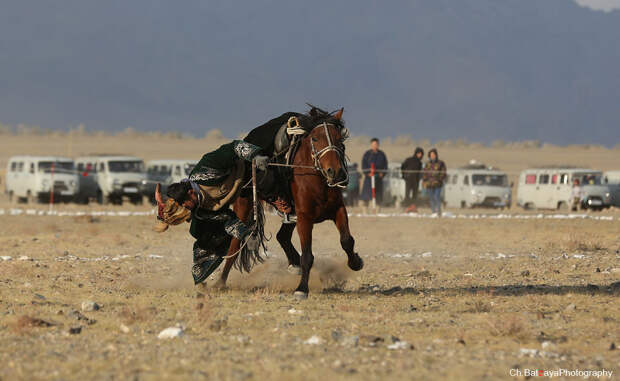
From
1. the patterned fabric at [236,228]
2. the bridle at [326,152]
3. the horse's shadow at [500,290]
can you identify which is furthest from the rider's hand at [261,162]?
the horse's shadow at [500,290]

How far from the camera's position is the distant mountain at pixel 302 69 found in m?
145

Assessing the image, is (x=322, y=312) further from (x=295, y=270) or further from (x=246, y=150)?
(x=295, y=270)

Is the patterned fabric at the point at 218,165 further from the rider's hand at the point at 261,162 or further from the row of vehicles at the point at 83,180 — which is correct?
the row of vehicles at the point at 83,180

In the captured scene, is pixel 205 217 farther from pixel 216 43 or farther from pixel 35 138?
pixel 216 43

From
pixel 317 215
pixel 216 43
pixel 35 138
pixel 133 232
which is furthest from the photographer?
pixel 216 43

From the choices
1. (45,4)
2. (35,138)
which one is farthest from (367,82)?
(35,138)

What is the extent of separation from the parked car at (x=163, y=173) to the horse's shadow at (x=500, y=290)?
25309 mm

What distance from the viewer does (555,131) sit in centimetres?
15262

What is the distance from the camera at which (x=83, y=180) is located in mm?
36750

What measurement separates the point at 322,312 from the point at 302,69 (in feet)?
509

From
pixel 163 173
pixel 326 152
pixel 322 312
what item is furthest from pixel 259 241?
pixel 163 173

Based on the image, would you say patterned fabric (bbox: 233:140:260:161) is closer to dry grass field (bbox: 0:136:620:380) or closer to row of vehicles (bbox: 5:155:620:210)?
dry grass field (bbox: 0:136:620:380)

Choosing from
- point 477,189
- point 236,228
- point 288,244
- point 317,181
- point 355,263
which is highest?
point 477,189

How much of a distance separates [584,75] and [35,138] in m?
117
